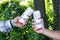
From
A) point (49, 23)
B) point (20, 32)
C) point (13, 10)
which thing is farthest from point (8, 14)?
point (49, 23)

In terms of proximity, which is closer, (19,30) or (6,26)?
(6,26)

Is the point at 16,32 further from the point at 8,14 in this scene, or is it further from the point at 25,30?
the point at 8,14

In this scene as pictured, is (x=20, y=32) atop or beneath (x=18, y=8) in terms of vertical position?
beneath

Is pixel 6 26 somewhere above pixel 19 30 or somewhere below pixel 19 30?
above

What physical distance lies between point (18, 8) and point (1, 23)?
6.41ft

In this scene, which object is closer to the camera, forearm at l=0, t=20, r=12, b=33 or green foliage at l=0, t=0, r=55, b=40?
forearm at l=0, t=20, r=12, b=33

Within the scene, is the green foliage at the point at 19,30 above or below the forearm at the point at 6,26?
below

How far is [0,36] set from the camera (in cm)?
468

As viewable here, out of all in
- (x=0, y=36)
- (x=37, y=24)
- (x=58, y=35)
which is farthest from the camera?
(x=0, y=36)

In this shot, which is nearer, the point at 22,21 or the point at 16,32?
the point at 22,21

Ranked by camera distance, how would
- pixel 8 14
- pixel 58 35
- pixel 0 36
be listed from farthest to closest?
pixel 8 14, pixel 0 36, pixel 58 35

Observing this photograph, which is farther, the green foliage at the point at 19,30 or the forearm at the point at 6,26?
the green foliage at the point at 19,30

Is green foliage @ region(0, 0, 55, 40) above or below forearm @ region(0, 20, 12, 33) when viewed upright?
below

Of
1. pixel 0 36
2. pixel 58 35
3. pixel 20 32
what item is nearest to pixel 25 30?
pixel 20 32
